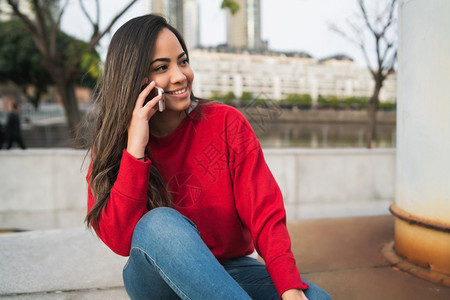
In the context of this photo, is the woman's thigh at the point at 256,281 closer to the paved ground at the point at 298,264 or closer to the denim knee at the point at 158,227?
the denim knee at the point at 158,227

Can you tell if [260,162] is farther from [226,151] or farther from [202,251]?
[202,251]

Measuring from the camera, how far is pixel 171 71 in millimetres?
1437

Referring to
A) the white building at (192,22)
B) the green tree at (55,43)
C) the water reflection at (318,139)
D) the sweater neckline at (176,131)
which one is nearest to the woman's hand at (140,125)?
the sweater neckline at (176,131)

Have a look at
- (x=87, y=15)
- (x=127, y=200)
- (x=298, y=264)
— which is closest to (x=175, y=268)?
(x=127, y=200)

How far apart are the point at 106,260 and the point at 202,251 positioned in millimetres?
1391

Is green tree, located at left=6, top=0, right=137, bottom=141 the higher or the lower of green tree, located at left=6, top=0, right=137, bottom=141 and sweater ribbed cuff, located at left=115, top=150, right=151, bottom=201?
the higher

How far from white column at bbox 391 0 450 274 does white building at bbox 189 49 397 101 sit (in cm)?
8781

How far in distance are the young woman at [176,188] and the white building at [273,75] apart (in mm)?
88402

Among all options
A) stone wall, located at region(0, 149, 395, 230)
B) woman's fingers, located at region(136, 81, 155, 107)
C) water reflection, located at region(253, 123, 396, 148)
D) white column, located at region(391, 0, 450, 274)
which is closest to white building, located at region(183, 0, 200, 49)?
water reflection, located at region(253, 123, 396, 148)

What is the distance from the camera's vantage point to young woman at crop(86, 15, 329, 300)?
45.1 inches

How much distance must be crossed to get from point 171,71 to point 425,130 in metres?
1.30

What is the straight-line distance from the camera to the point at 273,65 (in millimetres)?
97938

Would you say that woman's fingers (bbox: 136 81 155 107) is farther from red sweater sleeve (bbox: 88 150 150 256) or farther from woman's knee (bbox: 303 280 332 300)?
woman's knee (bbox: 303 280 332 300)

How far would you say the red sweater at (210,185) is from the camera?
130 cm
